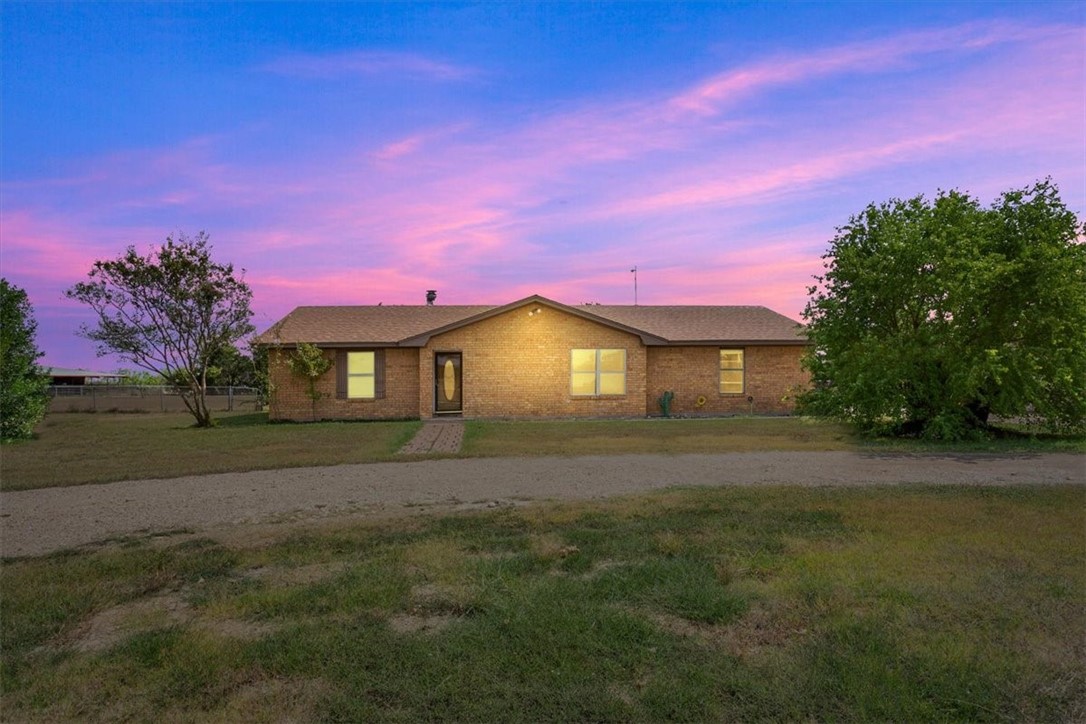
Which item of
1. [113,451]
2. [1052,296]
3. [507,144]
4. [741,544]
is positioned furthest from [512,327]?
[741,544]

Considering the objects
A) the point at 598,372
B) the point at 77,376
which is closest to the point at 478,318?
the point at 598,372

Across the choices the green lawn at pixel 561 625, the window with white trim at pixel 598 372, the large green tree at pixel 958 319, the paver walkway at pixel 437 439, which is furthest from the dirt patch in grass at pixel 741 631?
the window with white trim at pixel 598 372

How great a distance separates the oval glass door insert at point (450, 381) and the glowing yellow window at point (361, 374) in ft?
7.35

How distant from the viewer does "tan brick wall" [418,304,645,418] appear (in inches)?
817

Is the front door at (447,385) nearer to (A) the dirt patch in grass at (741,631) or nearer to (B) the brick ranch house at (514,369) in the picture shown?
(B) the brick ranch house at (514,369)

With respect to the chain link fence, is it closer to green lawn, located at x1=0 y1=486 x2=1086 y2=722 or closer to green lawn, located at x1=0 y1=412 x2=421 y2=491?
green lawn, located at x1=0 y1=412 x2=421 y2=491

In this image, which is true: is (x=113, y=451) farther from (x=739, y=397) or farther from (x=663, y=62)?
(x=739, y=397)

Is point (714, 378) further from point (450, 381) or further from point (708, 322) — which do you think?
point (450, 381)

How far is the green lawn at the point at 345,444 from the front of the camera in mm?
10477

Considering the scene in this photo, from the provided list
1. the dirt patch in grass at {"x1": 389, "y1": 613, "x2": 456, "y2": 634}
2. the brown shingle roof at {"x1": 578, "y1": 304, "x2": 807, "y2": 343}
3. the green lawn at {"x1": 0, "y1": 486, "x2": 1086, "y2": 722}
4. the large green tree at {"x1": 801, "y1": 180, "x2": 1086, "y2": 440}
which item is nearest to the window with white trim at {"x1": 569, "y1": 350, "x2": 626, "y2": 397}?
the brown shingle roof at {"x1": 578, "y1": 304, "x2": 807, "y2": 343}

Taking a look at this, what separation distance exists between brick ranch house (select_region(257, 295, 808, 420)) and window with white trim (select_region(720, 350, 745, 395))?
73mm

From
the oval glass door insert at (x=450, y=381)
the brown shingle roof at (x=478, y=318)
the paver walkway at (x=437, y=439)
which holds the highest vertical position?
the brown shingle roof at (x=478, y=318)

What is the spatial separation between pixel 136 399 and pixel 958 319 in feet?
103

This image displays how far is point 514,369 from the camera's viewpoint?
68.4 ft
